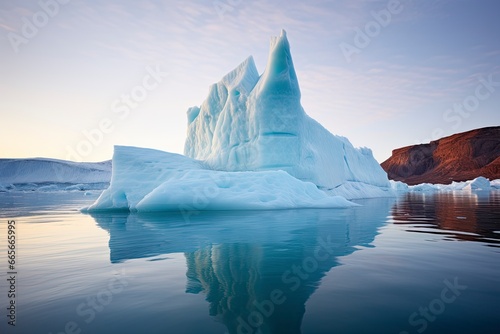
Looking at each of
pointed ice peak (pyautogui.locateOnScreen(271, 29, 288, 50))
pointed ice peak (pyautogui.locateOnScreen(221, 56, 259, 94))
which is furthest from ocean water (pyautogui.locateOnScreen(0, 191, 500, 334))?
pointed ice peak (pyautogui.locateOnScreen(221, 56, 259, 94))

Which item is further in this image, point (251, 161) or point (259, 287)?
point (251, 161)

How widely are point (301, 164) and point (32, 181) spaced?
310 feet

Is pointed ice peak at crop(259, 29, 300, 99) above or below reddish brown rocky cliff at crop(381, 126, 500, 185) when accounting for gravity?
below

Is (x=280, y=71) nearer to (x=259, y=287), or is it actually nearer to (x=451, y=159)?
(x=259, y=287)

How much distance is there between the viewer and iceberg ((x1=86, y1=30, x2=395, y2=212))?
10.9 metres

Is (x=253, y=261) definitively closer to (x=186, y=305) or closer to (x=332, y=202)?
(x=186, y=305)

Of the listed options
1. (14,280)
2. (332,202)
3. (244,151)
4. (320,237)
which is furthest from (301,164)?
(14,280)

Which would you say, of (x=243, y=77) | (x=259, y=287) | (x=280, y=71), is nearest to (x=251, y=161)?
(x=280, y=71)

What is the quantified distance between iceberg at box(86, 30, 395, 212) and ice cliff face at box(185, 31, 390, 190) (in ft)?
0.20

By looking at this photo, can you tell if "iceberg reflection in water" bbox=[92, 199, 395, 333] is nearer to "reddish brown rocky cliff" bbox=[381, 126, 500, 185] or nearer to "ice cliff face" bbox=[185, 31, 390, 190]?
"ice cliff face" bbox=[185, 31, 390, 190]

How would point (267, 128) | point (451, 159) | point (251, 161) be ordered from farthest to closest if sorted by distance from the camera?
point (451, 159), point (251, 161), point (267, 128)

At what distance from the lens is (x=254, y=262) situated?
3.42 metres

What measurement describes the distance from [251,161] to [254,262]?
15263 millimetres

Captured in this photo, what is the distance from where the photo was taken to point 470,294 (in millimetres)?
2311
